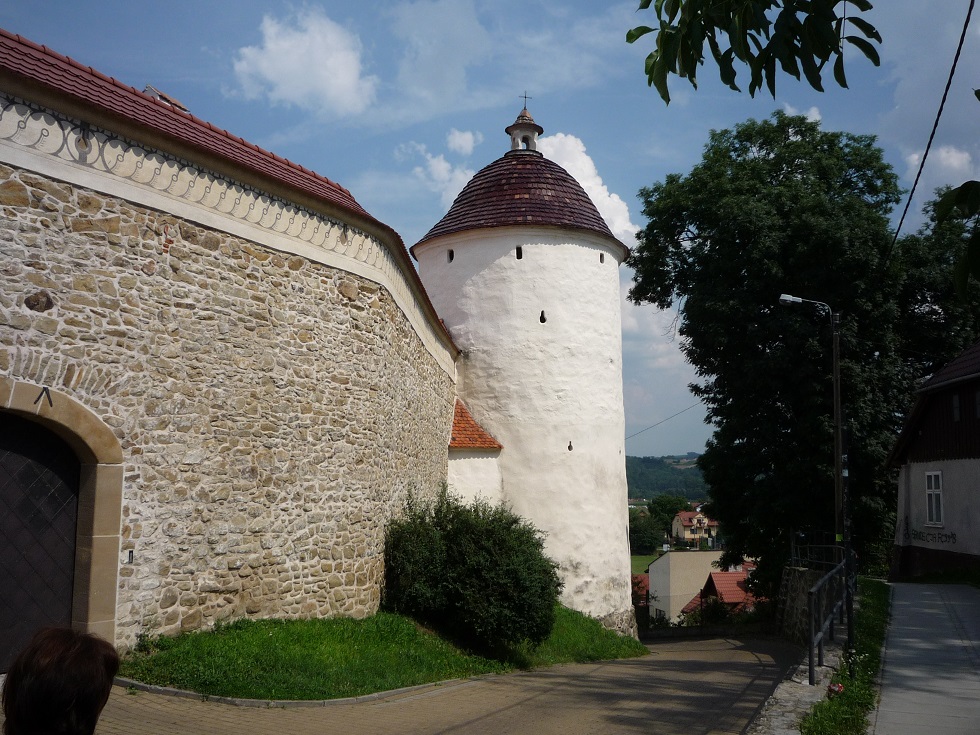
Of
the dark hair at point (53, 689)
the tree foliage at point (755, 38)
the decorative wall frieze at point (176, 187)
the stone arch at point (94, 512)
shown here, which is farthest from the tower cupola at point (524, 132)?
the dark hair at point (53, 689)

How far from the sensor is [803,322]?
19906 mm

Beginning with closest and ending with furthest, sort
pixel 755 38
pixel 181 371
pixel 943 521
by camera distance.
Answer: pixel 755 38, pixel 181 371, pixel 943 521

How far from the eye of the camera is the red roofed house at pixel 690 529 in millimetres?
117938

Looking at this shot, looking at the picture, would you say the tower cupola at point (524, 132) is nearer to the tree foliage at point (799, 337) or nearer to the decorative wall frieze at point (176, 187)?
the tree foliage at point (799, 337)

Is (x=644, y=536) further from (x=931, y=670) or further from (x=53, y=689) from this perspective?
(x=53, y=689)

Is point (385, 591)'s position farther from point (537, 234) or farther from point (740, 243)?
point (740, 243)

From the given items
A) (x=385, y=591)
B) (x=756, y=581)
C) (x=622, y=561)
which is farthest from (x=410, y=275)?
(x=756, y=581)

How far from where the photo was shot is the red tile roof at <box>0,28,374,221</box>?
23.8ft

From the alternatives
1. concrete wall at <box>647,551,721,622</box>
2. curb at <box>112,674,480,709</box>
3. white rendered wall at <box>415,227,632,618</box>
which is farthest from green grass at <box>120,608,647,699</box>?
concrete wall at <box>647,551,721,622</box>

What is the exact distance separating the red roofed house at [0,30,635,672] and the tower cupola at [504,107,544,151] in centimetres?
814

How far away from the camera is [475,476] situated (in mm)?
17922

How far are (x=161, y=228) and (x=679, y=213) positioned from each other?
18525 mm

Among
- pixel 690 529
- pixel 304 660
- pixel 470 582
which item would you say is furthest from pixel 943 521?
pixel 690 529

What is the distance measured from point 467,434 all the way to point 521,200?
5659mm
